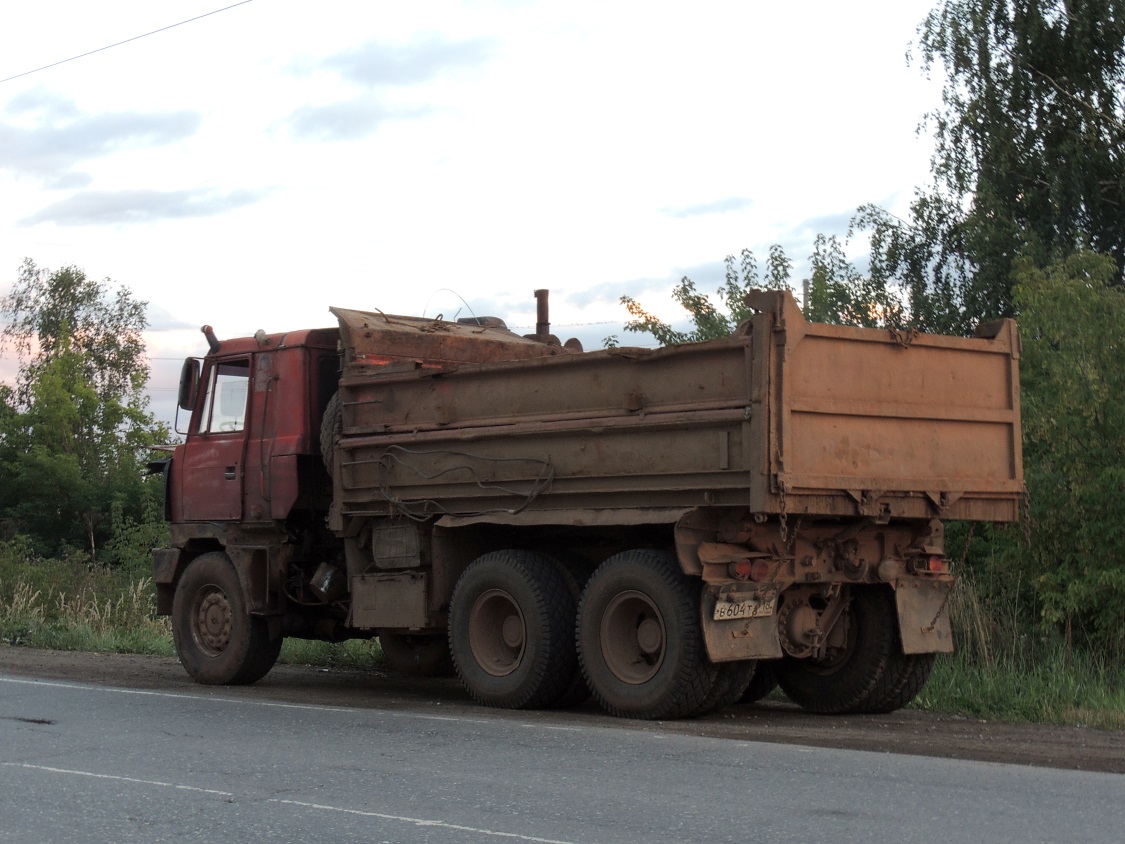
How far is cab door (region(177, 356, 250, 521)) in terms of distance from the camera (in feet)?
42.8

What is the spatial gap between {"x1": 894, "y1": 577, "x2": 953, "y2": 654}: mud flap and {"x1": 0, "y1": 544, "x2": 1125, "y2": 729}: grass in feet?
2.13

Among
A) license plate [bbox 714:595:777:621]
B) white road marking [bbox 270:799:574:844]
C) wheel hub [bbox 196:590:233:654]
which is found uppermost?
license plate [bbox 714:595:777:621]

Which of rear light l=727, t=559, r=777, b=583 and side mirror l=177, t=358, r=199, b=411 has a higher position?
side mirror l=177, t=358, r=199, b=411

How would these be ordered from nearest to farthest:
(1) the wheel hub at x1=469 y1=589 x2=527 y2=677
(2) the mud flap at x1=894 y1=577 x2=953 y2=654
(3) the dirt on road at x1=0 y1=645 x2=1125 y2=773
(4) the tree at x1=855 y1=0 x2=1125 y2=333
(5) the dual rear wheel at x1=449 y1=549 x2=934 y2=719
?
(3) the dirt on road at x1=0 y1=645 x2=1125 y2=773, (5) the dual rear wheel at x1=449 y1=549 x2=934 y2=719, (2) the mud flap at x1=894 y1=577 x2=953 y2=654, (1) the wheel hub at x1=469 y1=589 x2=527 y2=677, (4) the tree at x1=855 y1=0 x2=1125 y2=333

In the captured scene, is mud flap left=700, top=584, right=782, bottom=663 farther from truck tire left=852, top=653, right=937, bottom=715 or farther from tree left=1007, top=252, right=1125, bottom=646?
tree left=1007, top=252, right=1125, bottom=646

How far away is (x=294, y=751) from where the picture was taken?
8281 mm

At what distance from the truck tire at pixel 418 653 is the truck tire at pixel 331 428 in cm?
169

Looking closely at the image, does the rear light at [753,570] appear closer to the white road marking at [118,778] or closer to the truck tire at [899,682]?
the truck tire at [899,682]

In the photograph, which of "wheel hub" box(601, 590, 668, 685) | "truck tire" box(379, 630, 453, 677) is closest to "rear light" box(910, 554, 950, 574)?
"wheel hub" box(601, 590, 668, 685)

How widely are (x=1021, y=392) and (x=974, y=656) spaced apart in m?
3.02

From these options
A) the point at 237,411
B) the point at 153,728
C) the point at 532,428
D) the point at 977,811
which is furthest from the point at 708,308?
the point at 977,811

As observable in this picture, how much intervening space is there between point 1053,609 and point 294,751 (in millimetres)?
7079

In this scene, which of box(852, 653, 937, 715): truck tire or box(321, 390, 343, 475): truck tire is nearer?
box(852, 653, 937, 715): truck tire

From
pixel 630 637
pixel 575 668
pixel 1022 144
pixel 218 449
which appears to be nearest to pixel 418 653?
pixel 218 449
